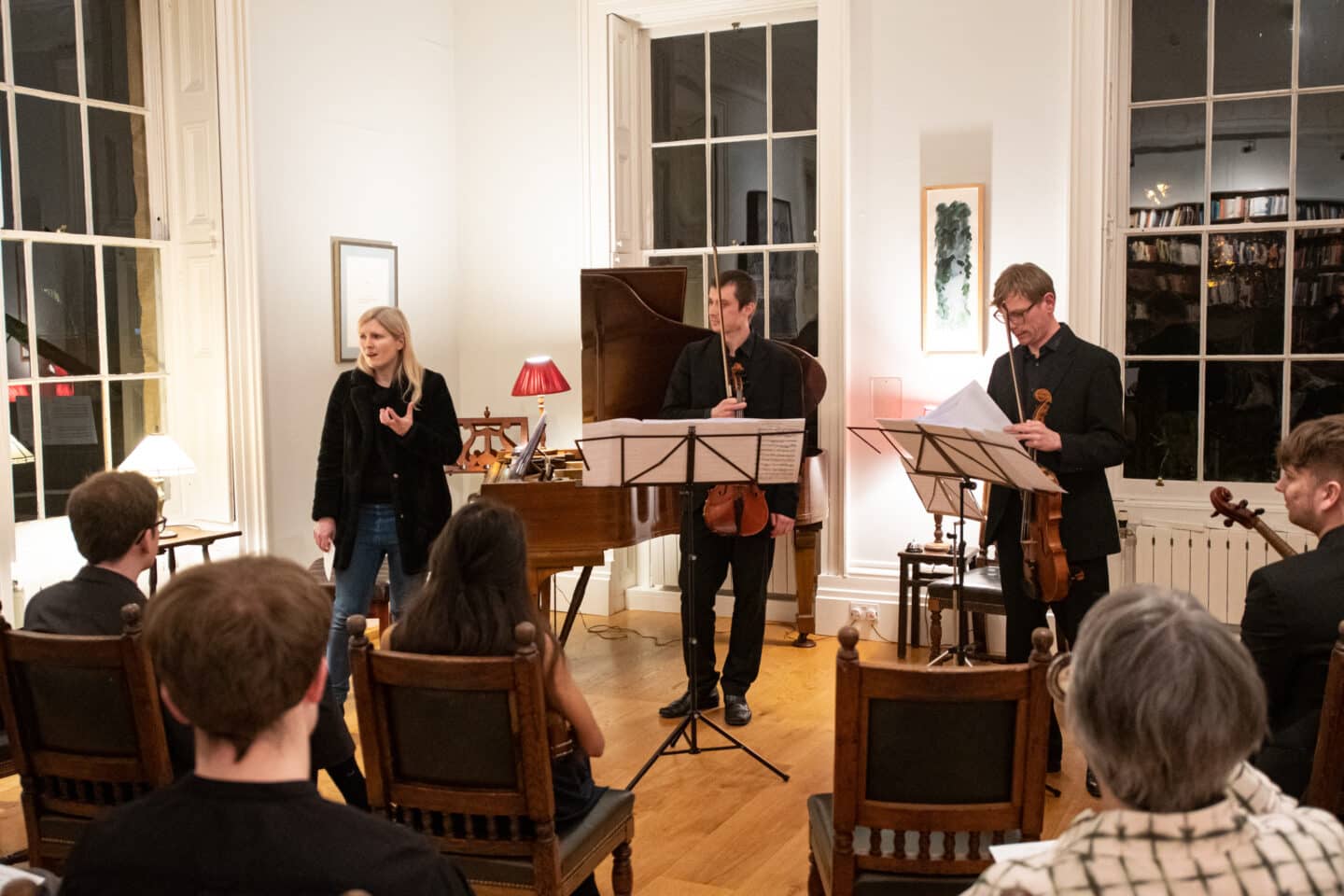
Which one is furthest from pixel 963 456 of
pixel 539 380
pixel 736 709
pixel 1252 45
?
pixel 1252 45

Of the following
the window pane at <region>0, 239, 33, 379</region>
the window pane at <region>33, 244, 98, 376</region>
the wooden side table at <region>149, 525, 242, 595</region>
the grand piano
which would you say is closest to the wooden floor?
the grand piano

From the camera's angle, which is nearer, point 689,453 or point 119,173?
point 689,453

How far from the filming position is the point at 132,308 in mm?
5375

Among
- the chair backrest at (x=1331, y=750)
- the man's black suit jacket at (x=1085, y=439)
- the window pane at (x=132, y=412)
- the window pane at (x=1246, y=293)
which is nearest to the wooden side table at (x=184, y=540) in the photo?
the window pane at (x=132, y=412)

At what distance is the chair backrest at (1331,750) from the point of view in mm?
2092

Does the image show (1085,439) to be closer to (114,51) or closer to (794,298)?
(794,298)

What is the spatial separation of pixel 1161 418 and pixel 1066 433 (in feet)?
7.06

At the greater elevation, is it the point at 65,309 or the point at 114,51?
the point at 114,51

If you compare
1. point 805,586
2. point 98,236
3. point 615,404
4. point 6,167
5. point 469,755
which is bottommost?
point 805,586

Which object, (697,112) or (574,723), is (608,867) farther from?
(697,112)

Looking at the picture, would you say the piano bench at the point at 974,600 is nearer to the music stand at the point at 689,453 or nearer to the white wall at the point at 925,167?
the white wall at the point at 925,167

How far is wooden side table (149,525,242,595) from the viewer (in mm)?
4936

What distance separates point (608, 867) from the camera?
345cm

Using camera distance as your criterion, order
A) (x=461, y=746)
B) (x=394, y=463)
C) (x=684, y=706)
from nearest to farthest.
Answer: (x=461, y=746) → (x=394, y=463) → (x=684, y=706)
